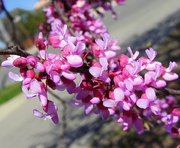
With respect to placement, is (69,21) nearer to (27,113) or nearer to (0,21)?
(27,113)

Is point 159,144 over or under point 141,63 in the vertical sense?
under

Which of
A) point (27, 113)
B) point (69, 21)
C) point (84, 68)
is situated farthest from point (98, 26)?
point (27, 113)

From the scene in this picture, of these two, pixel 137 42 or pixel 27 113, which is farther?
pixel 137 42

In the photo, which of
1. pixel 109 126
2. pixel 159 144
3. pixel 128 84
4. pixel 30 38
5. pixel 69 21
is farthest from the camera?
pixel 30 38

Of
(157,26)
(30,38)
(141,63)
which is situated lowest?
(30,38)

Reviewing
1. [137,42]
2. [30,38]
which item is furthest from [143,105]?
[30,38]

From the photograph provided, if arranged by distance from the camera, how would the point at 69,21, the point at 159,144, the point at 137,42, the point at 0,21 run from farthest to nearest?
the point at 0,21
the point at 137,42
the point at 159,144
the point at 69,21
